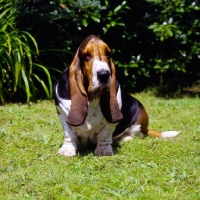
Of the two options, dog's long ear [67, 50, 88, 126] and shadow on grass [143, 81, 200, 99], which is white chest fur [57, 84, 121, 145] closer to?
dog's long ear [67, 50, 88, 126]

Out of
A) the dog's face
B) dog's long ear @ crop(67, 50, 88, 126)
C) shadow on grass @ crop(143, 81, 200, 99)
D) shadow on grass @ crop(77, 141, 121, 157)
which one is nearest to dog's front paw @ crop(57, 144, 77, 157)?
shadow on grass @ crop(77, 141, 121, 157)

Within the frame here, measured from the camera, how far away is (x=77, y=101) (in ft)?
15.7

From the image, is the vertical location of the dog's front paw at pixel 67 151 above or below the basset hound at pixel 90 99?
below

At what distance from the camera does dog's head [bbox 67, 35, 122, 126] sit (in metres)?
4.57

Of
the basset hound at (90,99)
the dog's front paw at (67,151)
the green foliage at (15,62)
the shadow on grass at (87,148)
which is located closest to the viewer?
the basset hound at (90,99)

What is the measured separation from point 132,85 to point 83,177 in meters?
5.17

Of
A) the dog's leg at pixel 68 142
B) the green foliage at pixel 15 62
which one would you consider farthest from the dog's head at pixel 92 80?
the green foliage at pixel 15 62

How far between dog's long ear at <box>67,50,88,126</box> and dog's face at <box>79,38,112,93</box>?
61 millimetres

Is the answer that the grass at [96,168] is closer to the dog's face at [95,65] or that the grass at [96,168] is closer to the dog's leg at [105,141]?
the dog's leg at [105,141]

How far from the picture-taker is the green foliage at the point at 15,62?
7852 millimetres

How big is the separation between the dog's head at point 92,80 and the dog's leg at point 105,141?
175mm

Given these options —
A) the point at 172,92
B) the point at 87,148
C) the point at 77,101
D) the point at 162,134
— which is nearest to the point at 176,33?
the point at 172,92

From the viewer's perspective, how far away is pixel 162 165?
475cm

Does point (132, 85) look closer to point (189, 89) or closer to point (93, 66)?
point (189, 89)
